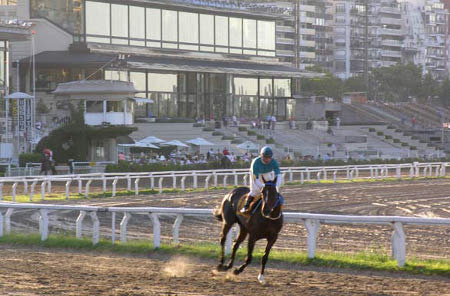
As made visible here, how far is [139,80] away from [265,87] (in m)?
12.5

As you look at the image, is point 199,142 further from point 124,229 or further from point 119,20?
point 124,229

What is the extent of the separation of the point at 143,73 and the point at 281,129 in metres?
9.40

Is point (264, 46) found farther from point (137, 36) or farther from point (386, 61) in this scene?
point (386, 61)

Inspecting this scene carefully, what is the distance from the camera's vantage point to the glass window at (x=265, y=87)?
71.8m

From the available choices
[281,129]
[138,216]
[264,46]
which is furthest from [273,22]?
[138,216]

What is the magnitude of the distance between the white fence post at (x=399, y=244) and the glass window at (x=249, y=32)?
191 ft

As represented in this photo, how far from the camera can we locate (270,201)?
12.0 metres

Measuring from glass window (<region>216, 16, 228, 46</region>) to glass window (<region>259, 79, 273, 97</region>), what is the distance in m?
4.13

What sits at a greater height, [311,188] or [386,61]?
[386,61]

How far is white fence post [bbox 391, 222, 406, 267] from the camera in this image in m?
13.7

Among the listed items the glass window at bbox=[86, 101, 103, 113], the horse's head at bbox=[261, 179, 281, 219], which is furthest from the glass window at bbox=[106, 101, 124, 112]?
the horse's head at bbox=[261, 179, 281, 219]

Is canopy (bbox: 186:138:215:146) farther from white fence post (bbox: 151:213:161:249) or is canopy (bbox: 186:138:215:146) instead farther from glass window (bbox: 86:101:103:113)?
white fence post (bbox: 151:213:161:249)

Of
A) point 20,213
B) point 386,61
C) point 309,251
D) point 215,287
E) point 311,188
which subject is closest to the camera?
point 215,287

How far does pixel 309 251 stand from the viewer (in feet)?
47.7
